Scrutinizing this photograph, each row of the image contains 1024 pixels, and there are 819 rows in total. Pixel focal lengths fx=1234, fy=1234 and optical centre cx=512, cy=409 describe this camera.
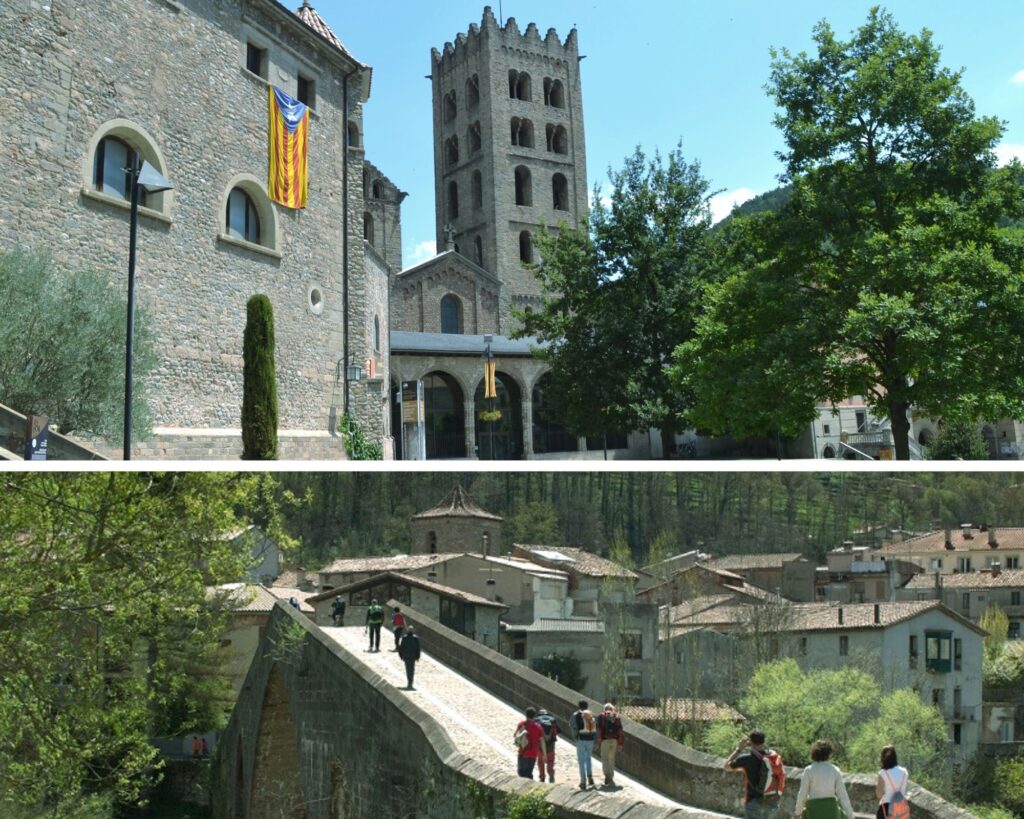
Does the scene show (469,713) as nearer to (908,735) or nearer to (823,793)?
(908,735)

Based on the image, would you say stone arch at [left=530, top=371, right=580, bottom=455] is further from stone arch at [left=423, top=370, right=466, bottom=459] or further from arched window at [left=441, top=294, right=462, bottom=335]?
arched window at [left=441, top=294, right=462, bottom=335]

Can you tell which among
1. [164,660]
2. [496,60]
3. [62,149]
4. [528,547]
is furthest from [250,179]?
[496,60]

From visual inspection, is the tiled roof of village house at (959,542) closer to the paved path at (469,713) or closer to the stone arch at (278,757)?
the paved path at (469,713)

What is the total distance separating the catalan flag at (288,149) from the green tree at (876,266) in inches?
407

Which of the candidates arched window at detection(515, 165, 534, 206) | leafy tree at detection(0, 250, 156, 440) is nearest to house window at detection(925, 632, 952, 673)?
leafy tree at detection(0, 250, 156, 440)

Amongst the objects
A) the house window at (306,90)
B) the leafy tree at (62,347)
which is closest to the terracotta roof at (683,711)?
the leafy tree at (62,347)

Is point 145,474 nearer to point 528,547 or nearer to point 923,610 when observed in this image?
point 528,547

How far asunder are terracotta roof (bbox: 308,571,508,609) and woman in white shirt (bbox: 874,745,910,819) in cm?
558

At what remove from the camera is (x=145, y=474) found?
35.6ft

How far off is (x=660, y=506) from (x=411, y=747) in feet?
10.1

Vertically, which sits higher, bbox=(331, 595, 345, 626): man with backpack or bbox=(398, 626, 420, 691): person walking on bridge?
bbox=(331, 595, 345, 626): man with backpack

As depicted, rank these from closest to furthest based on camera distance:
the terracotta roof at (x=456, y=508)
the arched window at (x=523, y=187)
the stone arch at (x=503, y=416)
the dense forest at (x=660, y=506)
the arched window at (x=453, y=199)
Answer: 1. the terracotta roof at (x=456, y=508)
2. the dense forest at (x=660, y=506)
3. the stone arch at (x=503, y=416)
4. the arched window at (x=523, y=187)
5. the arched window at (x=453, y=199)

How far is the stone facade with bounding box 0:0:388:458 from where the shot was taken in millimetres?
21344

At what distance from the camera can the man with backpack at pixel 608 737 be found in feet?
29.6
